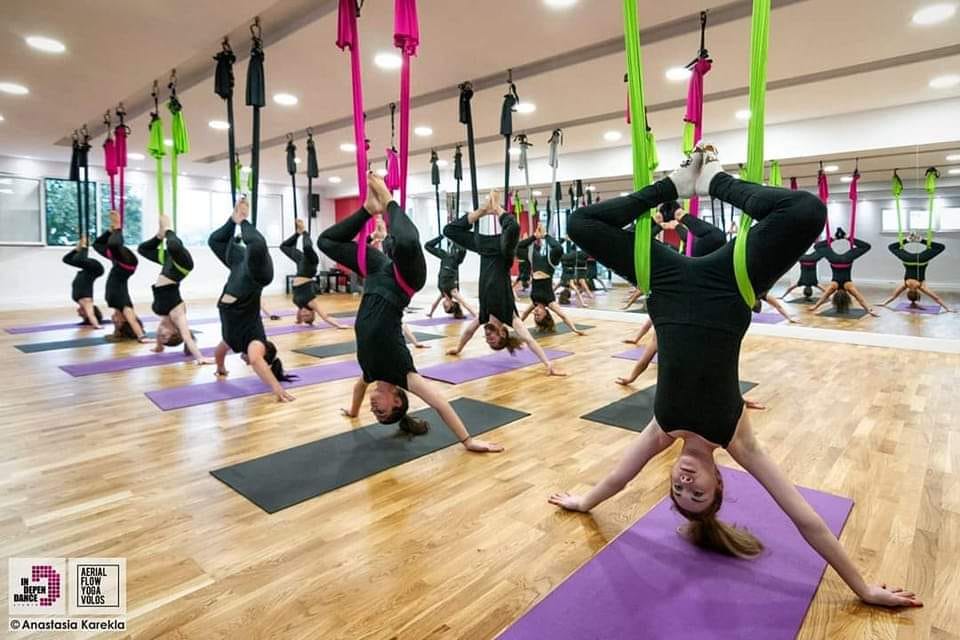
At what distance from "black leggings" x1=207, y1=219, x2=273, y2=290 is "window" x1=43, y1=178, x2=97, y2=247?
24.7ft

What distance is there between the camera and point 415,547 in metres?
1.88

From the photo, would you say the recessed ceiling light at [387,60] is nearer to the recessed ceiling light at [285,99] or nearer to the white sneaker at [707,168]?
the recessed ceiling light at [285,99]

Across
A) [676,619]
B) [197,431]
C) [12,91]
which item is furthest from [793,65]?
[12,91]

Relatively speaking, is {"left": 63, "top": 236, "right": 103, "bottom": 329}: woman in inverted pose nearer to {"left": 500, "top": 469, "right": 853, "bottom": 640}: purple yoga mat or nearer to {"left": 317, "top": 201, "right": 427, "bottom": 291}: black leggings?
{"left": 317, "top": 201, "right": 427, "bottom": 291}: black leggings

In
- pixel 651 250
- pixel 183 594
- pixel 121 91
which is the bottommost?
pixel 183 594

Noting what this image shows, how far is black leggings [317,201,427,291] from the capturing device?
2.46 m

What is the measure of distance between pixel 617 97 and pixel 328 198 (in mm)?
9844

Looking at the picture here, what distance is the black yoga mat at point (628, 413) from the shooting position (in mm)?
3207

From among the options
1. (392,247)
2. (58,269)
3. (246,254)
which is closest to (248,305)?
(246,254)

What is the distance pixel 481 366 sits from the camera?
16.0ft

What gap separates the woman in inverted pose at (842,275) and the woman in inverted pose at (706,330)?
21.0 ft

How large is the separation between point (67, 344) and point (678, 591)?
6.58m

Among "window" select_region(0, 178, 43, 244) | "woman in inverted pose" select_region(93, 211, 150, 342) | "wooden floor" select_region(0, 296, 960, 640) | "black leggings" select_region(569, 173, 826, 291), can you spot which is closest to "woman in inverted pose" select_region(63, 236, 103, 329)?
"woman in inverted pose" select_region(93, 211, 150, 342)

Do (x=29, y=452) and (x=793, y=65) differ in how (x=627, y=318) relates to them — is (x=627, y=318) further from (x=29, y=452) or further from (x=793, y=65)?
(x=29, y=452)
